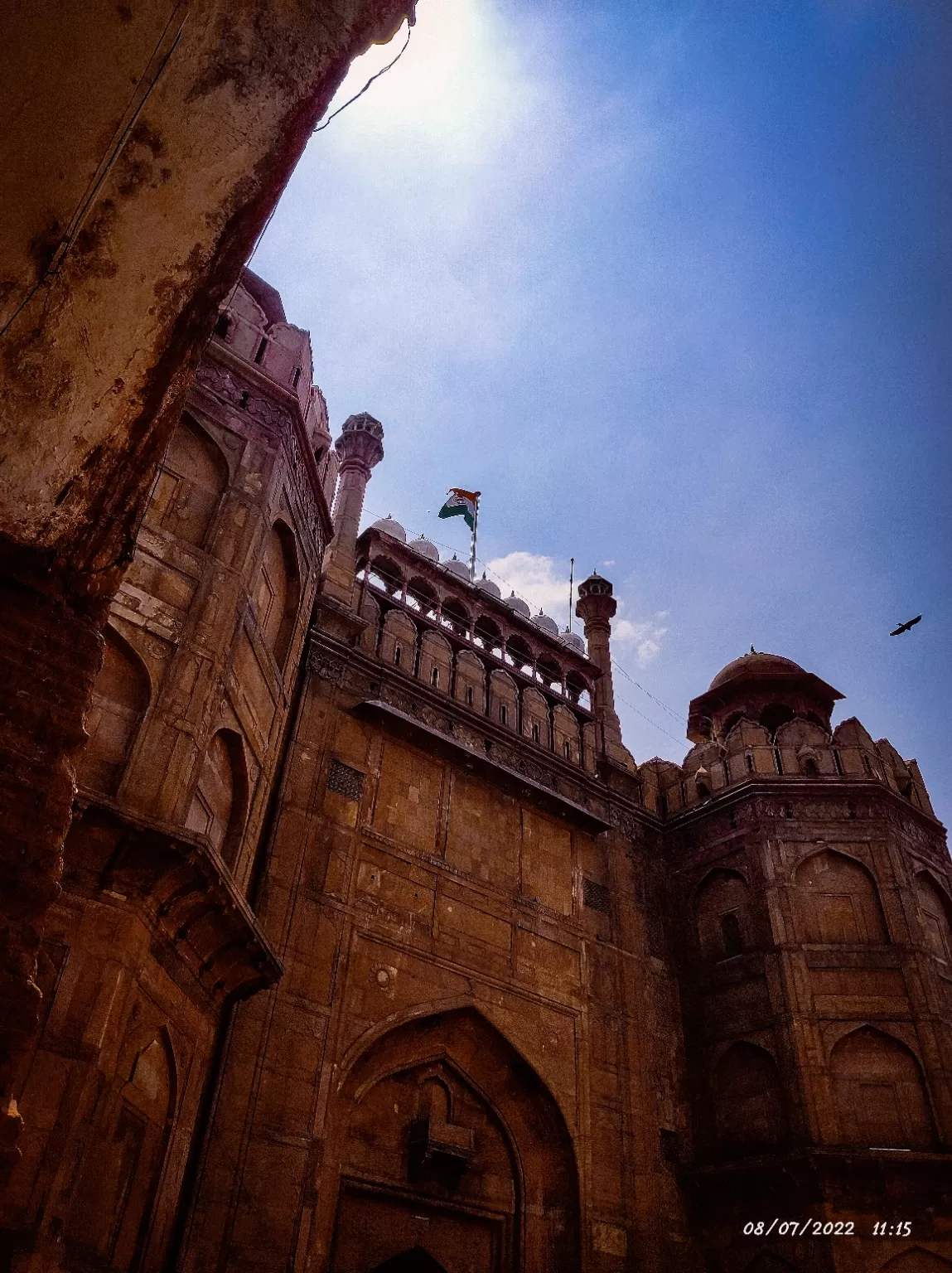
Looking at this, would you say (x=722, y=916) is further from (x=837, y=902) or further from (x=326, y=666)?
(x=326, y=666)

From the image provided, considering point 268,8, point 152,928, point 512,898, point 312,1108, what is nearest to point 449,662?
point 512,898

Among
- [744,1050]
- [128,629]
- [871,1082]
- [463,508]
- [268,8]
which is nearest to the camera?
[268,8]

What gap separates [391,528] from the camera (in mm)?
14617

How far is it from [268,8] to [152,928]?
17.6 feet

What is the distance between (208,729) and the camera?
7.73 metres

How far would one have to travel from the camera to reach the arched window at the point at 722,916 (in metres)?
12.5

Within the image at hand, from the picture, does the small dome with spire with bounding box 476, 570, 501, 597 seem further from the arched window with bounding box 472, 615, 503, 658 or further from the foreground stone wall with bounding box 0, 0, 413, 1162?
the foreground stone wall with bounding box 0, 0, 413, 1162

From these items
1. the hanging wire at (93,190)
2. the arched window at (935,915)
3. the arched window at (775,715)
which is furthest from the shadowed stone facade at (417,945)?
the hanging wire at (93,190)

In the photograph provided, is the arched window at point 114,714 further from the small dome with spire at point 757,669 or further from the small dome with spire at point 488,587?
the small dome with spire at point 757,669

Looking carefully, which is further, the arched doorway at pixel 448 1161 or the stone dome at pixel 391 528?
the stone dome at pixel 391 528

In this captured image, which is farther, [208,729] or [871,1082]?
[871,1082]

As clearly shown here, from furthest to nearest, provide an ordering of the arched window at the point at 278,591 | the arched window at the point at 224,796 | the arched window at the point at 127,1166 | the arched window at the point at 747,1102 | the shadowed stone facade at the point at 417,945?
1. the arched window at the point at 747,1102
2. the arched window at the point at 278,591
3. the arched window at the point at 224,796
4. the shadowed stone facade at the point at 417,945
5. the arched window at the point at 127,1166

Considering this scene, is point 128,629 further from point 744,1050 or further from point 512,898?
point 744,1050

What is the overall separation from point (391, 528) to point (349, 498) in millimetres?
1343
